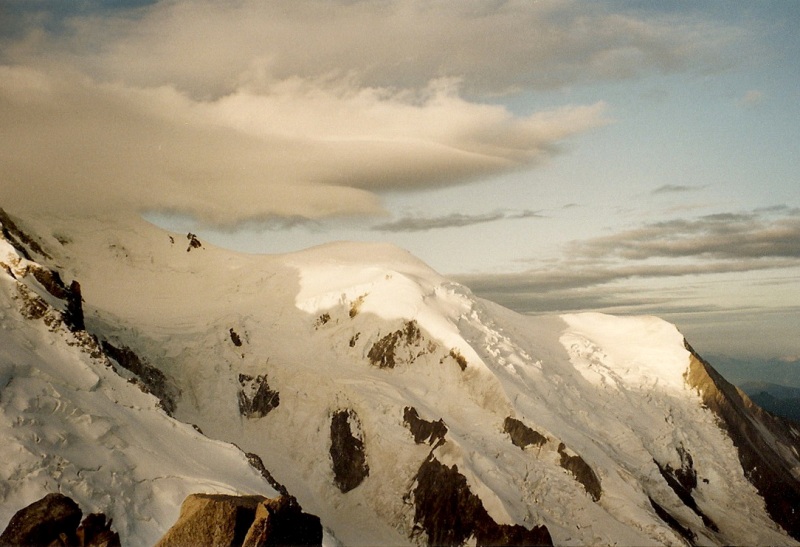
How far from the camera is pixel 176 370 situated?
57312mm

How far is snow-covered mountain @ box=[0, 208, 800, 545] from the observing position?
3278cm

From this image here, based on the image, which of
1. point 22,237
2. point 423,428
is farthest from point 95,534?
point 22,237

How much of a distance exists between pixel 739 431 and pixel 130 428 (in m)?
65.5

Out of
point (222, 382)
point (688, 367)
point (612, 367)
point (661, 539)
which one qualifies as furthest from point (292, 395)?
point (688, 367)

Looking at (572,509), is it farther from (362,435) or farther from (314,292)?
(314,292)

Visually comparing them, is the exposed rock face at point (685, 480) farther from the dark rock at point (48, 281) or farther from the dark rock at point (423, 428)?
the dark rock at point (48, 281)

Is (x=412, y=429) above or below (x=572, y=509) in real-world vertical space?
above

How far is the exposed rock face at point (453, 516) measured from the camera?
41.8 m

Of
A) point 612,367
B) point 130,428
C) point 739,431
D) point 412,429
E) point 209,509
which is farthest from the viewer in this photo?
point 612,367

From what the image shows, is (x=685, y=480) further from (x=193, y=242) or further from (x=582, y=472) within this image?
Answer: (x=193, y=242)

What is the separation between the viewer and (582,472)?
49062 millimetres

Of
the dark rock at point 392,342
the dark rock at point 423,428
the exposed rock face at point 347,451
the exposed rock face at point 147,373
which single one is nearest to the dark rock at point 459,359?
the dark rock at point 392,342

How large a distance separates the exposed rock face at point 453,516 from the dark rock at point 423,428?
5.82 ft

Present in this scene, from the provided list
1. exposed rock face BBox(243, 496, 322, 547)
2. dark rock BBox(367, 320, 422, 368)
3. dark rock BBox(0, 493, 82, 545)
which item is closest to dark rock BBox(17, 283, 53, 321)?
dark rock BBox(0, 493, 82, 545)
